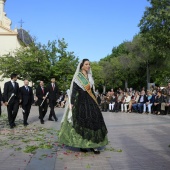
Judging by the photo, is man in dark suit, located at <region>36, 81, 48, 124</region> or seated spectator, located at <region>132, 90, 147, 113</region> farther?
seated spectator, located at <region>132, 90, 147, 113</region>

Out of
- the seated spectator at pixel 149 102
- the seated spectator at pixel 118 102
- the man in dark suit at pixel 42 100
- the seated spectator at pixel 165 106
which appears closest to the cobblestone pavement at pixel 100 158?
the man in dark suit at pixel 42 100

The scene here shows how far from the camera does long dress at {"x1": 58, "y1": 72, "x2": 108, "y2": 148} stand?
6770mm

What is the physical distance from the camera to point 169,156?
257 inches

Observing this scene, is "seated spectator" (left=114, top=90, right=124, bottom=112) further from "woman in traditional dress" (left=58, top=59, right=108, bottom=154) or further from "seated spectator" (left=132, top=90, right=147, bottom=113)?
"woman in traditional dress" (left=58, top=59, right=108, bottom=154)

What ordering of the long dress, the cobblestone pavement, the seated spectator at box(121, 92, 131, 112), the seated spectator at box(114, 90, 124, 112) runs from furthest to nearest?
the seated spectator at box(114, 90, 124, 112) < the seated spectator at box(121, 92, 131, 112) < the long dress < the cobblestone pavement

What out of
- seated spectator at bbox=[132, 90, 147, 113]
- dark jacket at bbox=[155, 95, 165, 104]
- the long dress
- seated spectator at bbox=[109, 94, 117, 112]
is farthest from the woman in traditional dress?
seated spectator at bbox=[109, 94, 117, 112]

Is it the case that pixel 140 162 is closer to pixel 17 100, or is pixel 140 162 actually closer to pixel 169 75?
pixel 17 100

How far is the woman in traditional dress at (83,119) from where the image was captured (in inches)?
267

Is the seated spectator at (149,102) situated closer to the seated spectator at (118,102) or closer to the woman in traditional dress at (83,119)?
the seated spectator at (118,102)

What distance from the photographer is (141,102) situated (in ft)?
67.9

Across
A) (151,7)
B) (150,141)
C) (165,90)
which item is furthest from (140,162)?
(151,7)

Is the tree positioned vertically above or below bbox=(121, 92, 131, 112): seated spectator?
above

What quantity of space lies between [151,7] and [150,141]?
28844 mm

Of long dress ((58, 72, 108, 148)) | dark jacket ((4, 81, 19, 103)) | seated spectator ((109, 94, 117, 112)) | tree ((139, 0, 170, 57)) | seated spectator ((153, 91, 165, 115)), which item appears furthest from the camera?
tree ((139, 0, 170, 57))
